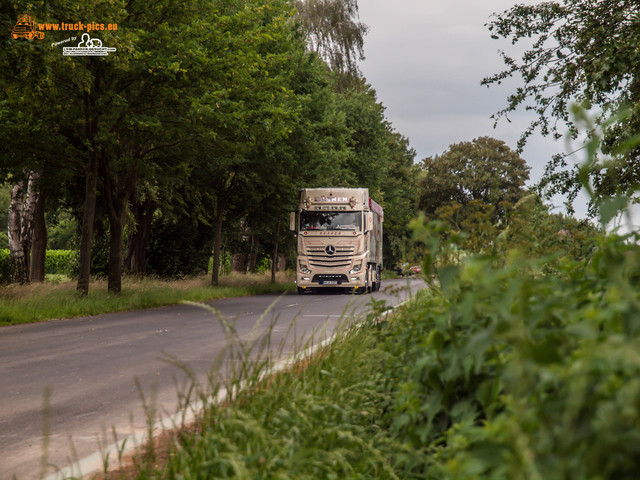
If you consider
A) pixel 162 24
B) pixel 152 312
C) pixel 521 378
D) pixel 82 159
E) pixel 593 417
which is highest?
pixel 162 24

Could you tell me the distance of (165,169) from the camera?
70.4 feet

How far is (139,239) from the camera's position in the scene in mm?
28156

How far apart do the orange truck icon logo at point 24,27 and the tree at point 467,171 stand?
56.0 m

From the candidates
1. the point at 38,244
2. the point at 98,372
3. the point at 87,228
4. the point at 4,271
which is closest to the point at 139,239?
the point at 38,244

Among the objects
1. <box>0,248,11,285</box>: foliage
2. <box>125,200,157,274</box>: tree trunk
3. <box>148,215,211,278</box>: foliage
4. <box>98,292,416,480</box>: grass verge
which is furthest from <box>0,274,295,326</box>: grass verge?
<box>98,292,416,480</box>: grass verge

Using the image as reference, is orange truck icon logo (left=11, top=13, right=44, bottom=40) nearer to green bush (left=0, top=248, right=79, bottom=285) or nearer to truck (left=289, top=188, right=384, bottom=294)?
green bush (left=0, top=248, right=79, bottom=285)

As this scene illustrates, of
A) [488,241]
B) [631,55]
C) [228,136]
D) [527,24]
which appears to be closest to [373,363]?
[488,241]

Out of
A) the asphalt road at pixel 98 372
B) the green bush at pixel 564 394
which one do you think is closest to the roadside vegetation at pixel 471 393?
the green bush at pixel 564 394

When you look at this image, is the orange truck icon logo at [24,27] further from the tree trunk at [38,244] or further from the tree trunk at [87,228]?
the tree trunk at [38,244]

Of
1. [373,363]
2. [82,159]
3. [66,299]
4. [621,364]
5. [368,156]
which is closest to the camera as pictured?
[621,364]

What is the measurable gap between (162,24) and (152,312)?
7.16 meters

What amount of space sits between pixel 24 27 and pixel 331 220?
17.6m

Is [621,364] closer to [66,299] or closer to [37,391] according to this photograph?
[37,391]

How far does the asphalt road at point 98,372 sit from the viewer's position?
15.1ft
